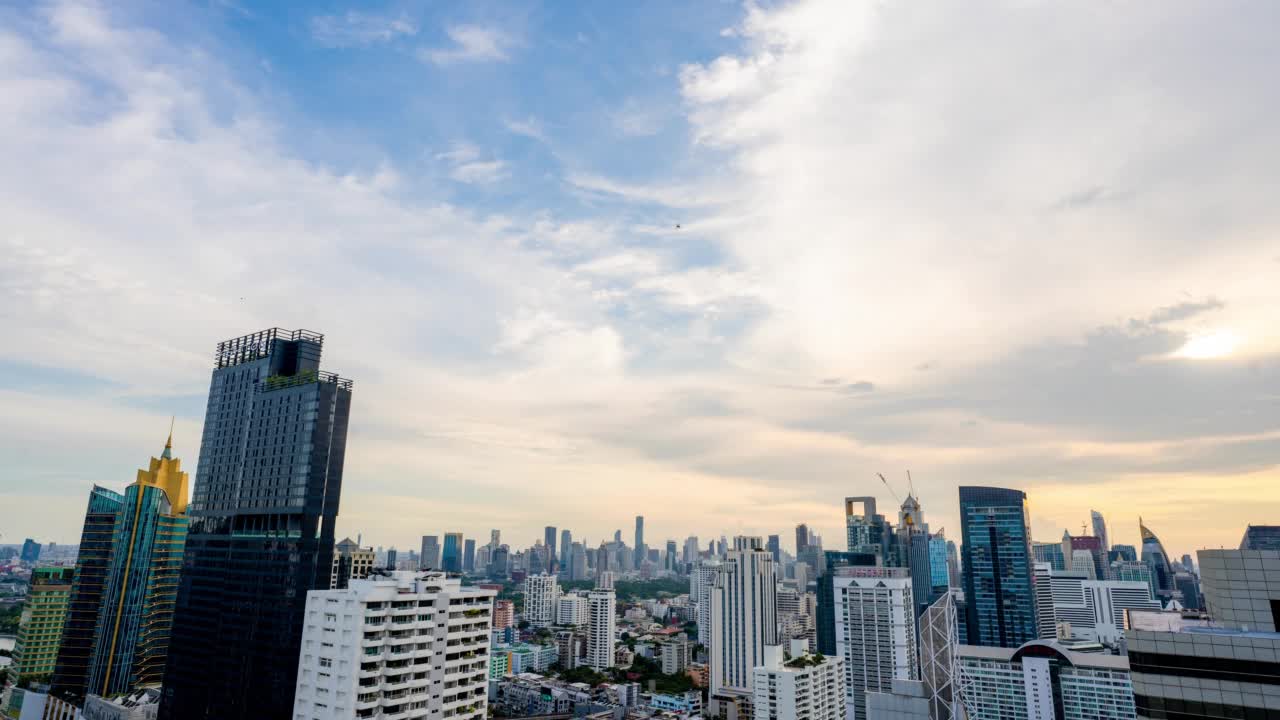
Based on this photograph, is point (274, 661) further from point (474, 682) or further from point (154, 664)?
point (154, 664)

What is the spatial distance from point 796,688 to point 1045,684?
163 feet

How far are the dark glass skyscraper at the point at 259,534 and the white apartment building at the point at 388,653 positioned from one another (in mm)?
18368

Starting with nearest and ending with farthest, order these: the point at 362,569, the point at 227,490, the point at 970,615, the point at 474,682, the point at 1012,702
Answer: the point at 474,682 < the point at 227,490 < the point at 1012,702 < the point at 362,569 < the point at 970,615

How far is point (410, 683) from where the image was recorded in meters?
54.7

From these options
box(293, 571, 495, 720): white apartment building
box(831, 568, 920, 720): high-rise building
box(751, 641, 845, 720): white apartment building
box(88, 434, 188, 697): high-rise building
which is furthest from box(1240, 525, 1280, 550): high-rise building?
box(88, 434, 188, 697): high-rise building

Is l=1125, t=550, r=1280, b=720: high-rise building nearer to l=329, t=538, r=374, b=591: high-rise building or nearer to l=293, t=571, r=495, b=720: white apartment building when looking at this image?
l=293, t=571, r=495, b=720: white apartment building

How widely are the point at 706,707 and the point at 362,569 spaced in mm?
73799

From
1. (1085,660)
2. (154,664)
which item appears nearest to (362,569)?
(154,664)

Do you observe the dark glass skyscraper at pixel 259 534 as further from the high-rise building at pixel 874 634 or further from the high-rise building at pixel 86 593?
the high-rise building at pixel 874 634

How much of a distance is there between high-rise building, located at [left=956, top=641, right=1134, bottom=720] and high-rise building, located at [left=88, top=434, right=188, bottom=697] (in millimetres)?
121200

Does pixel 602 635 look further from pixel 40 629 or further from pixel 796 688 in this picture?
pixel 40 629

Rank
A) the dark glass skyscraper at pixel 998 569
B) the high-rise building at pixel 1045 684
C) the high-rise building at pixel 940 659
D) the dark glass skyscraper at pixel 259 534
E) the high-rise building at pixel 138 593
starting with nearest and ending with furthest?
the dark glass skyscraper at pixel 259 534
the high-rise building at pixel 940 659
the high-rise building at pixel 138 593
the high-rise building at pixel 1045 684
the dark glass skyscraper at pixel 998 569

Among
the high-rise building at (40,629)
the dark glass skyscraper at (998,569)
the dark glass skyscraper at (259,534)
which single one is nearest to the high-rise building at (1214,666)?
the dark glass skyscraper at (259,534)

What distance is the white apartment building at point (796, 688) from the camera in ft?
285
